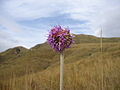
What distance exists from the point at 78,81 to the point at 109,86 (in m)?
1.09

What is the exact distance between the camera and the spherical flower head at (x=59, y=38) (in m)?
1.98

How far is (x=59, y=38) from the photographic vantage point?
2059mm

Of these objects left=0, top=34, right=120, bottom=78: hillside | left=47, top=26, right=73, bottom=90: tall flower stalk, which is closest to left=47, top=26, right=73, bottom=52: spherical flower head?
left=47, top=26, right=73, bottom=90: tall flower stalk

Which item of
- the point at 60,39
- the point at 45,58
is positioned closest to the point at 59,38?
the point at 60,39

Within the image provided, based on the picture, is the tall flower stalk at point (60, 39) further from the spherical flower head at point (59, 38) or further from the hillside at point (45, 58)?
the hillside at point (45, 58)

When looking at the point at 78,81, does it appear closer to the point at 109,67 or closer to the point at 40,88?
the point at 40,88

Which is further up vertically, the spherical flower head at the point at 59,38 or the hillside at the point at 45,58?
the spherical flower head at the point at 59,38

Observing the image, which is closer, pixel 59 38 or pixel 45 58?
pixel 59 38

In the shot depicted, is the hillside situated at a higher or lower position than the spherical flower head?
lower

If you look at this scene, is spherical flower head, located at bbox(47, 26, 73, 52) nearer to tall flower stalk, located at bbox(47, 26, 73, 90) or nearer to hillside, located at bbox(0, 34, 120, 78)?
tall flower stalk, located at bbox(47, 26, 73, 90)

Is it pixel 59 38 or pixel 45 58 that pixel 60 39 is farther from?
pixel 45 58

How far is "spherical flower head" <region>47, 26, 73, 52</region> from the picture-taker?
6.49 ft

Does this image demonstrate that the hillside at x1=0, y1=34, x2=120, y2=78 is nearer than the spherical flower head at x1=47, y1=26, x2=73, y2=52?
No

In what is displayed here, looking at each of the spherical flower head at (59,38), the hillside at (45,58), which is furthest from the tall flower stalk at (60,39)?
the hillside at (45,58)
